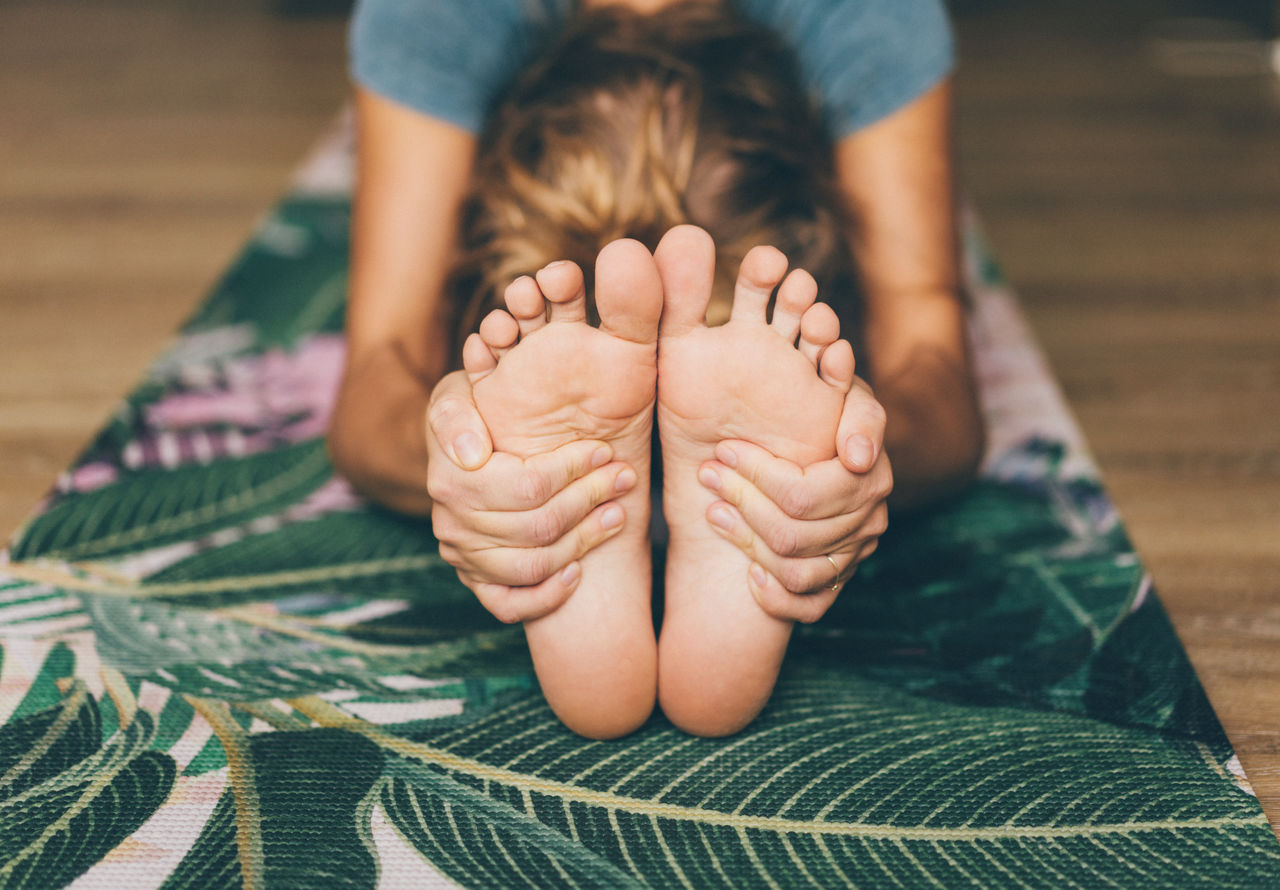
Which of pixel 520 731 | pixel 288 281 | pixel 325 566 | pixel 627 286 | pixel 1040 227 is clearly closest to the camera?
pixel 627 286

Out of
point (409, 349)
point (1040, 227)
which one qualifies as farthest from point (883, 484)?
point (1040, 227)

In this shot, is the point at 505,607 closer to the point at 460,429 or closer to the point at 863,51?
the point at 460,429

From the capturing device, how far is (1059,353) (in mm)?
1173

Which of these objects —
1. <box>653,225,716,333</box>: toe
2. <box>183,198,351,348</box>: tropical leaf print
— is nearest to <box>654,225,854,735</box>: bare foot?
<box>653,225,716,333</box>: toe

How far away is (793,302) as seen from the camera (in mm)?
545

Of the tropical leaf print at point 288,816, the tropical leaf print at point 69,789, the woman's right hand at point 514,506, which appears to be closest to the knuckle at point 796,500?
the woman's right hand at point 514,506

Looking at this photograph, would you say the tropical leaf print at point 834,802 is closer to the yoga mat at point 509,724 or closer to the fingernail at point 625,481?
the yoga mat at point 509,724

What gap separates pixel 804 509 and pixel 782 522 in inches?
0.7

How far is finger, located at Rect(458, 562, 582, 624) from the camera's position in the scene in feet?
1.95

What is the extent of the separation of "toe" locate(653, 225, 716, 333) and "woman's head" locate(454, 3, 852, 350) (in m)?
A: 0.10

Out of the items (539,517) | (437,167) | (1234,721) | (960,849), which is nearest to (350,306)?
(437,167)

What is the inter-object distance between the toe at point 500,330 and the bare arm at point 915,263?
38cm

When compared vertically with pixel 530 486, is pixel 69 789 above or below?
below

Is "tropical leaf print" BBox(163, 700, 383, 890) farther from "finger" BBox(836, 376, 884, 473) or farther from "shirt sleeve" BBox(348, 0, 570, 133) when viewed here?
"shirt sleeve" BBox(348, 0, 570, 133)
